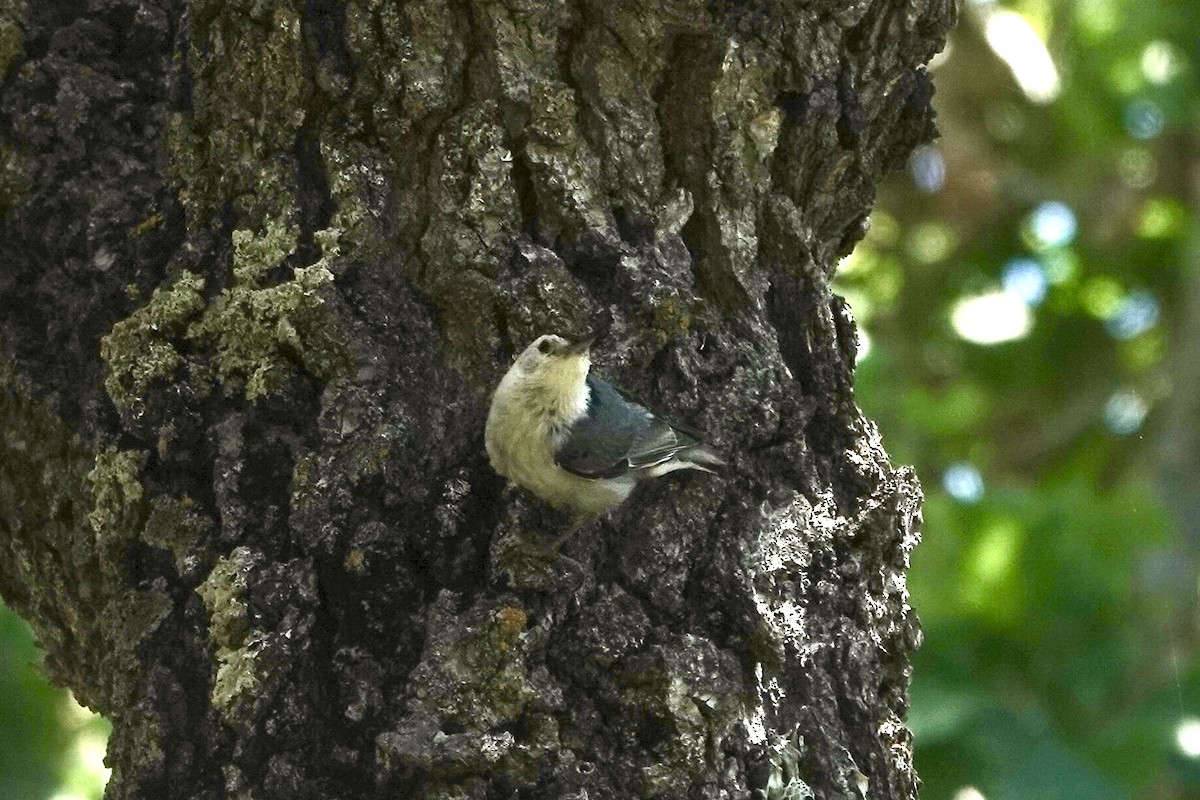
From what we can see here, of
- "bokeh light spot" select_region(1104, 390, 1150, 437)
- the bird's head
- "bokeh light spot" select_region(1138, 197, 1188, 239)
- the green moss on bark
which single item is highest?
"bokeh light spot" select_region(1138, 197, 1188, 239)

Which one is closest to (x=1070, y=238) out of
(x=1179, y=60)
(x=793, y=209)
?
(x=1179, y=60)

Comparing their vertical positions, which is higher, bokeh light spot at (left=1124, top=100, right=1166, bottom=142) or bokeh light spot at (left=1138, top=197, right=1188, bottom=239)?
bokeh light spot at (left=1138, top=197, right=1188, bottom=239)

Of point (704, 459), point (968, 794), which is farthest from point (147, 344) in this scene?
point (968, 794)

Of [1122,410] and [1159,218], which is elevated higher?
[1159,218]

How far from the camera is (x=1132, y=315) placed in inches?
347

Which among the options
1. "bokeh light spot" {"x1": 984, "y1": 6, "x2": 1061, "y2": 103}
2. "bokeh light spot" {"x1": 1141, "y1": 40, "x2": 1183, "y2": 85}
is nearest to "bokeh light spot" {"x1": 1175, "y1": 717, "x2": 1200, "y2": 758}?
"bokeh light spot" {"x1": 1141, "y1": 40, "x2": 1183, "y2": 85}

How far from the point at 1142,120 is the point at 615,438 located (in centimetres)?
572

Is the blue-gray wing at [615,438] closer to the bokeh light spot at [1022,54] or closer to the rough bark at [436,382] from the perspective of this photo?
the rough bark at [436,382]

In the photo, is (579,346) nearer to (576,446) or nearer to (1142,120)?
(576,446)

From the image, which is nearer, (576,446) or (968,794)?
(576,446)

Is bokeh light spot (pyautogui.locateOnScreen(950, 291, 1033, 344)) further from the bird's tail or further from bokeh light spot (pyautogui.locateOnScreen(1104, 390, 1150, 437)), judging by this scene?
the bird's tail

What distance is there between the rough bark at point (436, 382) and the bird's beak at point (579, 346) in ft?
0.10

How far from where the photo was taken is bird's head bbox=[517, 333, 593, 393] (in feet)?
9.60

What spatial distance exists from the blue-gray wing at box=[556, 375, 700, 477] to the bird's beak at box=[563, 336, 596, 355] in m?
0.14
